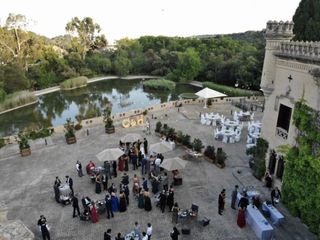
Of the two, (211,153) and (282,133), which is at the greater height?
(282,133)

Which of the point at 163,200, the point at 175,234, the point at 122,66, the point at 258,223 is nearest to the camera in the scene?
the point at 175,234

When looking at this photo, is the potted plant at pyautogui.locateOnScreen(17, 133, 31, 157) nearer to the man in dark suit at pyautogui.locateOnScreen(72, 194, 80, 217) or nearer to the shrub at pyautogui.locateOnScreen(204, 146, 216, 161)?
the man in dark suit at pyautogui.locateOnScreen(72, 194, 80, 217)

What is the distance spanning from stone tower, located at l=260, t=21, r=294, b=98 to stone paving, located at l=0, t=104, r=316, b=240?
5.65m

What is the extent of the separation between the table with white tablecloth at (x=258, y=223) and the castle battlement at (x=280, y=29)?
8827 millimetres

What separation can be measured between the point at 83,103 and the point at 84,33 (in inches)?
1196

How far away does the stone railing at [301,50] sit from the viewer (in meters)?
12.7

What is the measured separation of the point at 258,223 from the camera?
1236 centimetres

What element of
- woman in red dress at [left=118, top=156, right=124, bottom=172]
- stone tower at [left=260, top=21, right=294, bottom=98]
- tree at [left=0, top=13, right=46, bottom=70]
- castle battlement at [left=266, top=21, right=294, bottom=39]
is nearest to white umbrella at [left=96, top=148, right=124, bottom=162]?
woman in red dress at [left=118, top=156, right=124, bottom=172]

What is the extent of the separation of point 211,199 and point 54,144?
44.7 ft

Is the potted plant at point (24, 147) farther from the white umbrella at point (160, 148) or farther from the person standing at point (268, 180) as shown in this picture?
the person standing at point (268, 180)

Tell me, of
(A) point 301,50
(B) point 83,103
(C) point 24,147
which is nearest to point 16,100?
(B) point 83,103

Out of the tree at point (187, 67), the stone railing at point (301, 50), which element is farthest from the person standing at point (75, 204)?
the tree at point (187, 67)

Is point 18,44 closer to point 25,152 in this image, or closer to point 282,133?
point 25,152

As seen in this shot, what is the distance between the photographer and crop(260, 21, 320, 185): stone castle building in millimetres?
13113
